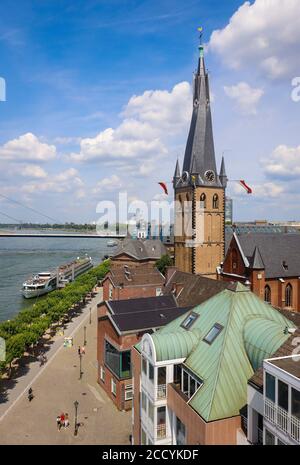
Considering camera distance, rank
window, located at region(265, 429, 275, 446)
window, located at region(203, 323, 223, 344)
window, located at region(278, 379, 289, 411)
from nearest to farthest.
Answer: window, located at region(278, 379, 289, 411) → window, located at region(265, 429, 275, 446) → window, located at region(203, 323, 223, 344)

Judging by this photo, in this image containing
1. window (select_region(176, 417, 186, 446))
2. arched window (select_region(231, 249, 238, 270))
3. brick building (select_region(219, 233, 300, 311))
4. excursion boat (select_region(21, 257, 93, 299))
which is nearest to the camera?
Answer: window (select_region(176, 417, 186, 446))

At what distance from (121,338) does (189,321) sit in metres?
8.73

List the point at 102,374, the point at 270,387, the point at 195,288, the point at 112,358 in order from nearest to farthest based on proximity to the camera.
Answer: the point at 270,387 < the point at 112,358 < the point at 102,374 < the point at 195,288

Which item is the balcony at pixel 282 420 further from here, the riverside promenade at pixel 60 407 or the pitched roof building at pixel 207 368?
the riverside promenade at pixel 60 407

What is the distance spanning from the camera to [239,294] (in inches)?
747

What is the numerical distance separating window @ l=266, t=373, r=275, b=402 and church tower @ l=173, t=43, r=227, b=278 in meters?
35.9

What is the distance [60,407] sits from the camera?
27828 mm

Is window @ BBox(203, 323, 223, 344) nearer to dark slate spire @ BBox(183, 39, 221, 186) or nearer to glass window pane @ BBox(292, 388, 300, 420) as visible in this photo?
glass window pane @ BBox(292, 388, 300, 420)

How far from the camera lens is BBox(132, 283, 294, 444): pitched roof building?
14.9 m

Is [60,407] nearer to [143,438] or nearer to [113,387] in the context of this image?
[113,387]

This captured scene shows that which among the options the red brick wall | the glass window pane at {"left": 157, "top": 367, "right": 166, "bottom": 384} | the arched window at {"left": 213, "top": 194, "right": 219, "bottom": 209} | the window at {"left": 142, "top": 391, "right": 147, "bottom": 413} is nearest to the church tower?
the arched window at {"left": 213, "top": 194, "right": 219, "bottom": 209}

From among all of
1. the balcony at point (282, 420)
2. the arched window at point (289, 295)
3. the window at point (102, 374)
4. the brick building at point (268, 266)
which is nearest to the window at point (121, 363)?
the window at point (102, 374)

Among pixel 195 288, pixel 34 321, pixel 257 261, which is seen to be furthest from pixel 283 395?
pixel 34 321

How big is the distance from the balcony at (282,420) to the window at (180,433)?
551cm
